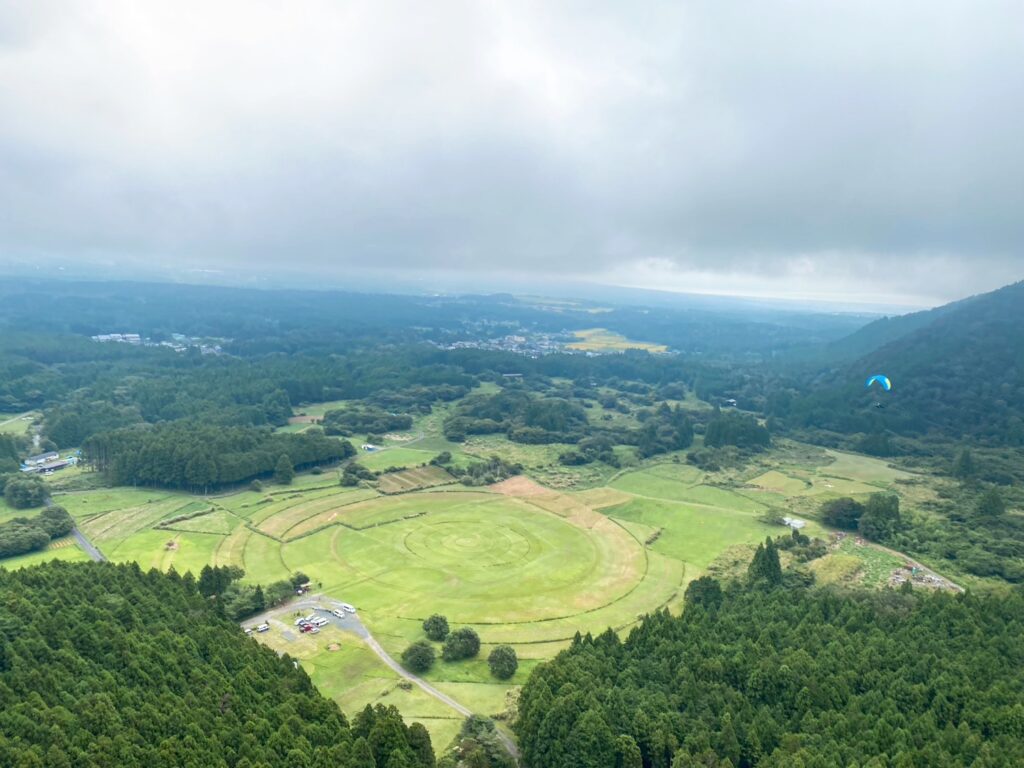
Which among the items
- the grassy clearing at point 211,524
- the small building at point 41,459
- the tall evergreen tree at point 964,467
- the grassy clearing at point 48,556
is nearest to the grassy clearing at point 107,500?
the grassy clearing at point 211,524

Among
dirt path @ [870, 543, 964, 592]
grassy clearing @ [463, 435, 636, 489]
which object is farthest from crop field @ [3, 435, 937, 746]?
dirt path @ [870, 543, 964, 592]

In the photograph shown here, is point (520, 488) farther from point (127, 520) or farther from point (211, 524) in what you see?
point (127, 520)

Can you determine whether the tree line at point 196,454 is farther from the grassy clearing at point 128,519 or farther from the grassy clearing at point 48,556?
the grassy clearing at point 48,556

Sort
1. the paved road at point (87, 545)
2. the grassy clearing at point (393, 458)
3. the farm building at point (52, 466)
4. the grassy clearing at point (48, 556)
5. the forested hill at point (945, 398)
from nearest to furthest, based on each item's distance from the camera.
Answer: the grassy clearing at point (48, 556) < the paved road at point (87, 545) < the farm building at point (52, 466) < the grassy clearing at point (393, 458) < the forested hill at point (945, 398)

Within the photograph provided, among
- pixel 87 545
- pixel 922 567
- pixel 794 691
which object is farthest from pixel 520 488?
pixel 794 691

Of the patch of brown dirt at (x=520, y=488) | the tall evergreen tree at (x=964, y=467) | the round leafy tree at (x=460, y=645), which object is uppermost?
the tall evergreen tree at (x=964, y=467)

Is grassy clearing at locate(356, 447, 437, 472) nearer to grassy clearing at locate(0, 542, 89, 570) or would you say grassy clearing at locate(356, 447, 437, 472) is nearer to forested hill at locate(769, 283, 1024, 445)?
grassy clearing at locate(0, 542, 89, 570)
